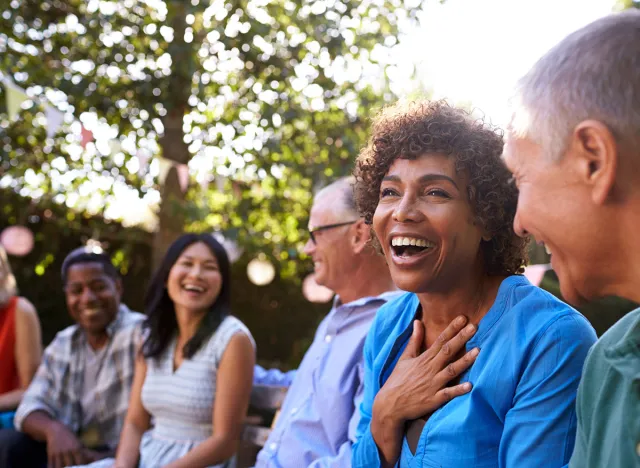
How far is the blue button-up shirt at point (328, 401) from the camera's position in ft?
8.09

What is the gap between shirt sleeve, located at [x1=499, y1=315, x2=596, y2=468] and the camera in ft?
4.80

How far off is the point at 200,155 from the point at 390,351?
4554mm

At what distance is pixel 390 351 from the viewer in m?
1.98

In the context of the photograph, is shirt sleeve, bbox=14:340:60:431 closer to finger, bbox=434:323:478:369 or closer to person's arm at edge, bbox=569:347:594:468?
finger, bbox=434:323:478:369

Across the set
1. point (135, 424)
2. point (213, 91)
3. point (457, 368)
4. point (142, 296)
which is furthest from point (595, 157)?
point (142, 296)

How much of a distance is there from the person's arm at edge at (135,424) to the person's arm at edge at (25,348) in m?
0.95

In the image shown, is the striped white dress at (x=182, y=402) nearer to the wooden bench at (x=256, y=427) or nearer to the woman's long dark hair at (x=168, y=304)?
the woman's long dark hair at (x=168, y=304)

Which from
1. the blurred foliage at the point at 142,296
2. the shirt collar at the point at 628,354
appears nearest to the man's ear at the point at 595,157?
the shirt collar at the point at 628,354

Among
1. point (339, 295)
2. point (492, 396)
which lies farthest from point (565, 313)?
point (339, 295)

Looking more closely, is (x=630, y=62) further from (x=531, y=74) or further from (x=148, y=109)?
(x=148, y=109)

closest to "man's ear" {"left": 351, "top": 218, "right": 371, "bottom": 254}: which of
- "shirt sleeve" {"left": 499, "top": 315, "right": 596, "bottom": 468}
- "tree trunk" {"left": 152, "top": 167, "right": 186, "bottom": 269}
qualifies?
"shirt sleeve" {"left": 499, "top": 315, "right": 596, "bottom": 468}

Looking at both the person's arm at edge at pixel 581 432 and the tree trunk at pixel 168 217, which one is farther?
the tree trunk at pixel 168 217

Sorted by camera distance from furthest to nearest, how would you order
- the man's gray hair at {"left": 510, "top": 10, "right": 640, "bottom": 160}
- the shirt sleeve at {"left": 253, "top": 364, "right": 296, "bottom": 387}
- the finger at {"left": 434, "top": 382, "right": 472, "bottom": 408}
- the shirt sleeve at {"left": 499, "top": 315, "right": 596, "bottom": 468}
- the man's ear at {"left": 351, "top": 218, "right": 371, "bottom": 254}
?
the shirt sleeve at {"left": 253, "top": 364, "right": 296, "bottom": 387} → the man's ear at {"left": 351, "top": 218, "right": 371, "bottom": 254} → the finger at {"left": 434, "top": 382, "right": 472, "bottom": 408} → the shirt sleeve at {"left": 499, "top": 315, "right": 596, "bottom": 468} → the man's gray hair at {"left": 510, "top": 10, "right": 640, "bottom": 160}

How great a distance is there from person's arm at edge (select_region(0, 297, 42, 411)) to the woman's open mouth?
3.05m
